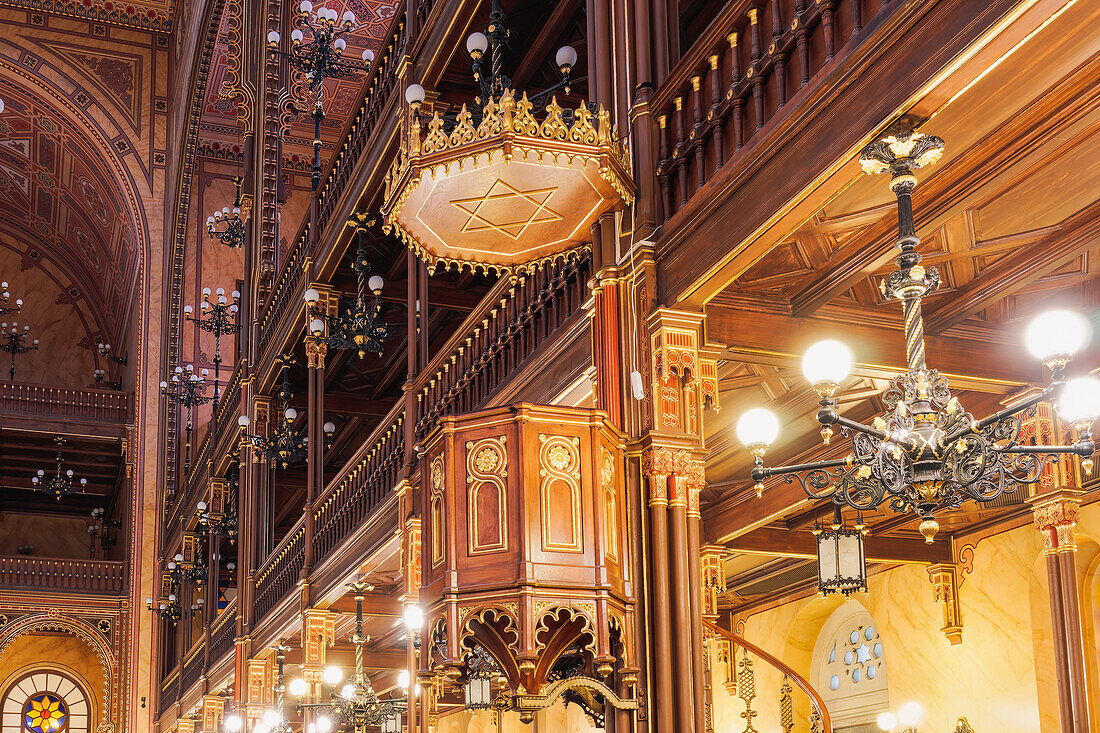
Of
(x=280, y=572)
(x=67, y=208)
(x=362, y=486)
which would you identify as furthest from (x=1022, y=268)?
(x=67, y=208)

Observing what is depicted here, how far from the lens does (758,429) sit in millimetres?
6141

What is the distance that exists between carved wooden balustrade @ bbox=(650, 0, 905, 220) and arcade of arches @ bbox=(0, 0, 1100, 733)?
0.02m

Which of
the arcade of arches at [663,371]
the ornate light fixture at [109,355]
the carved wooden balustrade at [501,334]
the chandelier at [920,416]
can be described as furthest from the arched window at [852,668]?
the ornate light fixture at [109,355]

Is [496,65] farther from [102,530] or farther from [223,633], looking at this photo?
[102,530]

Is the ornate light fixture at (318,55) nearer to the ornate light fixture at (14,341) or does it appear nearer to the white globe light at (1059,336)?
the white globe light at (1059,336)

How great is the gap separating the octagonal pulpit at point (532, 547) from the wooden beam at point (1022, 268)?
2466mm

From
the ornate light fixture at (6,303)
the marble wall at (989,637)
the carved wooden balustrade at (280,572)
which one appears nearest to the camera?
the marble wall at (989,637)

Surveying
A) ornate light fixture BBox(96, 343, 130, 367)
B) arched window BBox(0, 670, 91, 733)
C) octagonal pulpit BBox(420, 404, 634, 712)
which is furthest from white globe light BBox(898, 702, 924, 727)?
ornate light fixture BBox(96, 343, 130, 367)

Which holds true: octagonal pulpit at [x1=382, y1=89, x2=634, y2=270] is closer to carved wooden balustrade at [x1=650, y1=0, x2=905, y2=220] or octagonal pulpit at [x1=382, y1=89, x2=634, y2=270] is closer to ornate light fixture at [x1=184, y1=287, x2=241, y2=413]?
carved wooden balustrade at [x1=650, y1=0, x2=905, y2=220]

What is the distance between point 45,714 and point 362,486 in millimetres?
16858

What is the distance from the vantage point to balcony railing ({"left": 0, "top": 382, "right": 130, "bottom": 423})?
25984mm

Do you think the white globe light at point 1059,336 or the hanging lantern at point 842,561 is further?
the hanging lantern at point 842,561

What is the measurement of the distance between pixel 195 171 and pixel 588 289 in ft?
61.7

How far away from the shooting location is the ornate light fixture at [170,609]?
2348 centimetres
